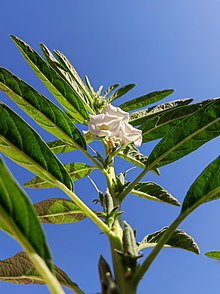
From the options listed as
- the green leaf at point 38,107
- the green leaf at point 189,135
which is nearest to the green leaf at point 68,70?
the green leaf at point 38,107

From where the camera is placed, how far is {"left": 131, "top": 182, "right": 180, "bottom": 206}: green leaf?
A: 1941mm

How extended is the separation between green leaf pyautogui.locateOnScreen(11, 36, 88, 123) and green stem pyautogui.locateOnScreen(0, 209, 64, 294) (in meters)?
1.06

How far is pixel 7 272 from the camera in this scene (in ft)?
5.07

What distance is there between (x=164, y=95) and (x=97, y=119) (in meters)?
0.82

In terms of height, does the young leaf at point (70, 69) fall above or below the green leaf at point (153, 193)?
above

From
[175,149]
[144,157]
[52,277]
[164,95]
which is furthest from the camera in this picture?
[164,95]

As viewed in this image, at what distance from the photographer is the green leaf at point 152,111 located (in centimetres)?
220

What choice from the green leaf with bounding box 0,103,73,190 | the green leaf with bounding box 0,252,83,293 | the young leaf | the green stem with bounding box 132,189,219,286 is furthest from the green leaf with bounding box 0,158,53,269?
the young leaf

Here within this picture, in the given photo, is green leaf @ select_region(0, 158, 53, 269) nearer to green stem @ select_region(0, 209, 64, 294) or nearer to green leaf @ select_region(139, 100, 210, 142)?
green stem @ select_region(0, 209, 64, 294)

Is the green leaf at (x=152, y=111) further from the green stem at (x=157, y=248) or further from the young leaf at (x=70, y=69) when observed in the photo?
the green stem at (x=157, y=248)

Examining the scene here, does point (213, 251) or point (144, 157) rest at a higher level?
point (144, 157)

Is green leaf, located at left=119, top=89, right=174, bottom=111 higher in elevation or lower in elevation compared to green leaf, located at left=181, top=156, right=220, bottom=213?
higher

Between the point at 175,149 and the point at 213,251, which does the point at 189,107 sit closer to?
the point at 175,149

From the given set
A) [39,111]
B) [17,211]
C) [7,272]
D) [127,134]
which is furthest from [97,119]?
[17,211]
